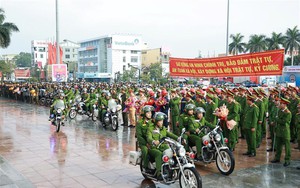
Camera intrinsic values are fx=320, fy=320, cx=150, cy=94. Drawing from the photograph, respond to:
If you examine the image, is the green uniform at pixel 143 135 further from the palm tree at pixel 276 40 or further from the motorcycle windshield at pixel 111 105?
the palm tree at pixel 276 40

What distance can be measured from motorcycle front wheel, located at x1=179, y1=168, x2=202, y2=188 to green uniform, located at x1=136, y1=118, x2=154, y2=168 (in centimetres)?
89

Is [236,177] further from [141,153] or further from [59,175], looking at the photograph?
[59,175]

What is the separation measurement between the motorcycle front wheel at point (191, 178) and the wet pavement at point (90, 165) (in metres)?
0.81

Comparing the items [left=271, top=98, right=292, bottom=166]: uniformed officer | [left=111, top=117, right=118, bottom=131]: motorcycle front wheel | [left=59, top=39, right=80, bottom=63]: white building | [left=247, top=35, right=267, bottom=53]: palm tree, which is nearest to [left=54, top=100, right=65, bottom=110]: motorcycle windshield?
[left=111, top=117, right=118, bottom=131]: motorcycle front wheel

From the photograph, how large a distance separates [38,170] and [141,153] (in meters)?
2.87

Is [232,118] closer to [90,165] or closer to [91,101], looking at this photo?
[90,165]

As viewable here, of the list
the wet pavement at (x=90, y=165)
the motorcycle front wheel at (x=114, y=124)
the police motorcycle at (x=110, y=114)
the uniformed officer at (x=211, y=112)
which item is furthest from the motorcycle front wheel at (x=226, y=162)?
the police motorcycle at (x=110, y=114)

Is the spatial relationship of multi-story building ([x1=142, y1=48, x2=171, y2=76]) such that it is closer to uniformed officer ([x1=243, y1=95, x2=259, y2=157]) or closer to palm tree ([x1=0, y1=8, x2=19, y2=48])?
palm tree ([x1=0, y1=8, x2=19, y2=48])

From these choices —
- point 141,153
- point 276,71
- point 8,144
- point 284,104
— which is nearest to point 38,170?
point 141,153

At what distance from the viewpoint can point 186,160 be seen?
6.25 m

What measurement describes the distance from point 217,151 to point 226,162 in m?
0.32

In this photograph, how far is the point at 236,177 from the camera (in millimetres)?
7277

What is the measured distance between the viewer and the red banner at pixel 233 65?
31.2 ft

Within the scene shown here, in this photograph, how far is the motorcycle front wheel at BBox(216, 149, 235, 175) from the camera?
7209 mm
